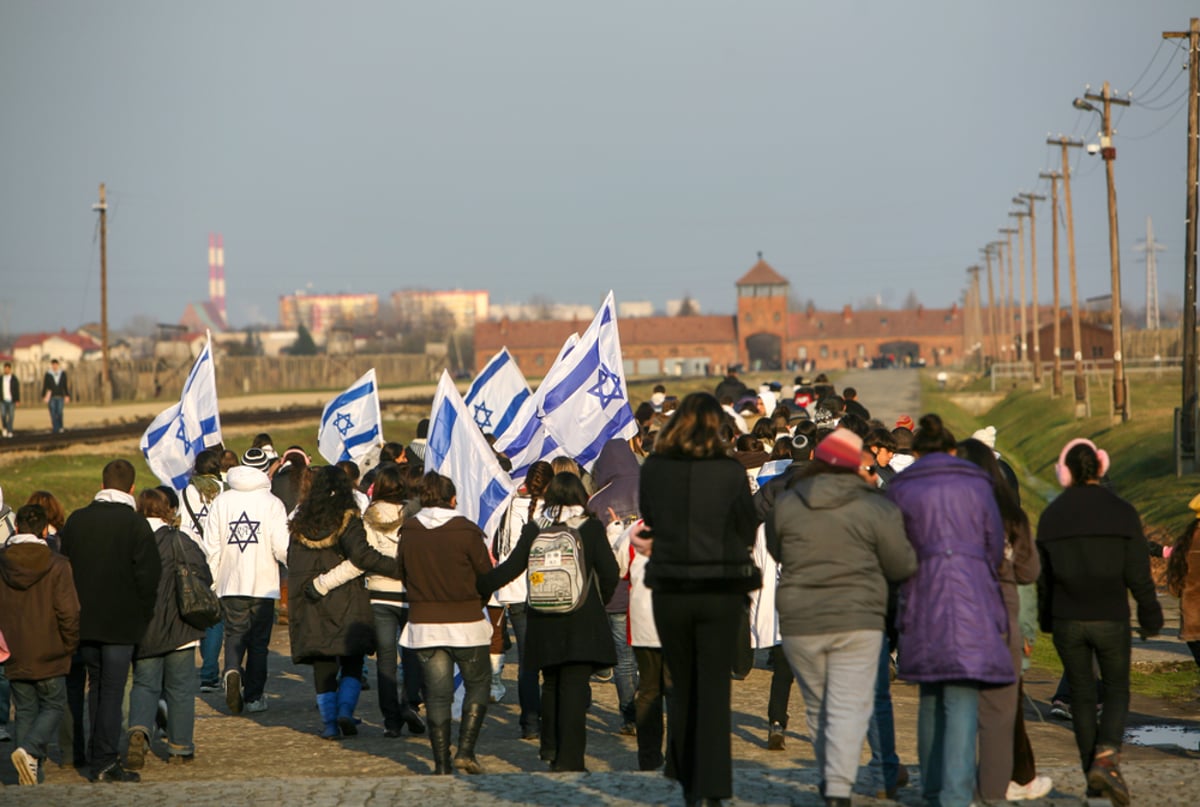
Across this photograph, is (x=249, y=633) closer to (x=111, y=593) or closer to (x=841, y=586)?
(x=111, y=593)

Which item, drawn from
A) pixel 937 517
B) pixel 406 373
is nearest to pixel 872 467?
pixel 937 517

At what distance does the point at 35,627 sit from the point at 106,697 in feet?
1.86

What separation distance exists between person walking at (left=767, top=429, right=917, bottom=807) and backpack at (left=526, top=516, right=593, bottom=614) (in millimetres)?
1842

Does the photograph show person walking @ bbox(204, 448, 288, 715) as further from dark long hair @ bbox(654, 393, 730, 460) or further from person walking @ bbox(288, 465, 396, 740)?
dark long hair @ bbox(654, 393, 730, 460)

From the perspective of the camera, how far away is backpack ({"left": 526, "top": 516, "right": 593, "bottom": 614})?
841 centimetres

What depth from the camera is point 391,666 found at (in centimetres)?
1025

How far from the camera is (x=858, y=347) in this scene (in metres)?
164

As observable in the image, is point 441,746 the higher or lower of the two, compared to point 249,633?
lower

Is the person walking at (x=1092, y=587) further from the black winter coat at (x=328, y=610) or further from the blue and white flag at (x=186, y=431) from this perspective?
the blue and white flag at (x=186, y=431)

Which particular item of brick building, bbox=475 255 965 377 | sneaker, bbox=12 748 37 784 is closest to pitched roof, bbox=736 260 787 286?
brick building, bbox=475 255 965 377

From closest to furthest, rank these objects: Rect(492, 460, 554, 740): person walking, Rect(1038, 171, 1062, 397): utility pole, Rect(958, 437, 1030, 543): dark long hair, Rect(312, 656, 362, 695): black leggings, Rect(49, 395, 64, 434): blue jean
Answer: Rect(958, 437, 1030, 543): dark long hair → Rect(492, 460, 554, 740): person walking → Rect(312, 656, 362, 695): black leggings → Rect(49, 395, 64, 434): blue jean → Rect(1038, 171, 1062, 397): utility pole

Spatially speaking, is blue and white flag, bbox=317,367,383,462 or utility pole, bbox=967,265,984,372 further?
utility pole, bbox=967,265,984,372

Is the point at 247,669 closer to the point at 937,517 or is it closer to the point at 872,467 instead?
the point at 872,467

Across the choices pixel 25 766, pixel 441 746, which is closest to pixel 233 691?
pixel 25 766
